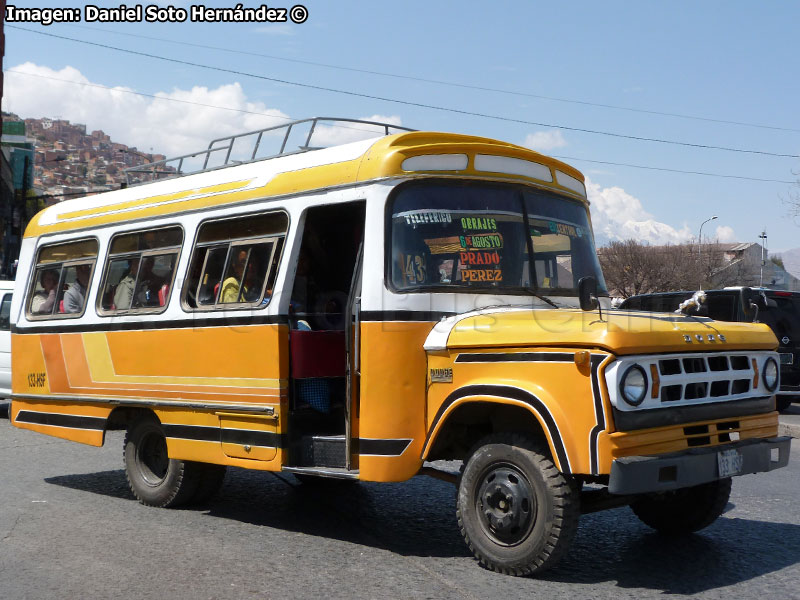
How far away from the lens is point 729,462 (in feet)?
18.9

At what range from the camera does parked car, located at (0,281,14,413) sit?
1526 cm

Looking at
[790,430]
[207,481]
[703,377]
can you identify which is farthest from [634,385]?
[790,430]

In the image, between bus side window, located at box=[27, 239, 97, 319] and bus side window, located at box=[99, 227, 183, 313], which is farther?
bus side window, located at box=[27, 239, 97, 319]

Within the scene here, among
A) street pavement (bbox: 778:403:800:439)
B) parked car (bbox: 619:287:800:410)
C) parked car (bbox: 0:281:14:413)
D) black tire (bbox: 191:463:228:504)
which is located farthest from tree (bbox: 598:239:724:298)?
black tire (bbox: 191:463:228:504)

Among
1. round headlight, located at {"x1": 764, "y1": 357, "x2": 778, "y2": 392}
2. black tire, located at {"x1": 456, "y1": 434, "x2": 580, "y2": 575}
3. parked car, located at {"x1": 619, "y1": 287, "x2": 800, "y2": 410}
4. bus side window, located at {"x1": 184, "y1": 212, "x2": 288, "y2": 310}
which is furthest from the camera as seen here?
parked car, located at {"x1": 619, "y1": 287, "x2": 800, "y2": 410}

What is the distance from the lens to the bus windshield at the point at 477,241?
6.50m

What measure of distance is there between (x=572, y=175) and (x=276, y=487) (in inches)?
162

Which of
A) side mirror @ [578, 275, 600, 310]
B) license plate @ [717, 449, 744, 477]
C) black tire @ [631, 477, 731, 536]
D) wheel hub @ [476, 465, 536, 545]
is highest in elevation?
side mirror @ [578, 275, 600, 310]

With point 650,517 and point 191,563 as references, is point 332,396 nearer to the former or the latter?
point 191,563

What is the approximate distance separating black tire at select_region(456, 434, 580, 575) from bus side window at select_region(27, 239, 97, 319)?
499 cm

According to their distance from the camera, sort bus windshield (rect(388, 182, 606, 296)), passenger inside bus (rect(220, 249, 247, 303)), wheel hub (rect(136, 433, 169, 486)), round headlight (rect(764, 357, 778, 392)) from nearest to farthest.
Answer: round headlight (rect(764, 357, 778, 392)) < bus windshield (rect(388, 182, 606, 296)) < passenger inside bus (rect(220, 249, 247, 303)) < wheel hub (rect(136, 433, 169, 486))

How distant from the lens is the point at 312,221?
728 centimetres

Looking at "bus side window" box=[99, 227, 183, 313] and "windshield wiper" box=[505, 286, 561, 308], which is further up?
"bus side window" box=[99, 227, 183, 313]

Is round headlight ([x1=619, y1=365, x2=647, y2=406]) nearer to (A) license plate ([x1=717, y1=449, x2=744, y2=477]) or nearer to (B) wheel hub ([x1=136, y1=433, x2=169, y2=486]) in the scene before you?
(A) license plate ([x1=717, y1=449, x2=744, y2=477])
